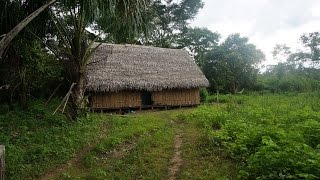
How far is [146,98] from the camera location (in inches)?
794

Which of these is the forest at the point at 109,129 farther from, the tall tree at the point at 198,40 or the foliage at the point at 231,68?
the tall tree at the point at 198,40

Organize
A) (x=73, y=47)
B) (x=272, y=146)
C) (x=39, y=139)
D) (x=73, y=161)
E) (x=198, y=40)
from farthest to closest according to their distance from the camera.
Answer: (x=198, y=40) < (x=73, y=47) < (x=39, y=139) < (x=73, y=161) < (x=272, y=146)

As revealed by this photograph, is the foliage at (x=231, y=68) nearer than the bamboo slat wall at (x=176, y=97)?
No

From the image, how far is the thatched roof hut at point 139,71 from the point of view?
1805 centimetres

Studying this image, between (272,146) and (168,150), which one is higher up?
Result: (272,146)

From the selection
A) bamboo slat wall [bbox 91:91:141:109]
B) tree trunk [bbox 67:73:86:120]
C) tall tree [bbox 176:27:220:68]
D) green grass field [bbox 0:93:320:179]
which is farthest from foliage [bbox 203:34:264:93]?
tree trunk [bbox 67:73:86:120]

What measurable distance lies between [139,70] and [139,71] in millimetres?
103

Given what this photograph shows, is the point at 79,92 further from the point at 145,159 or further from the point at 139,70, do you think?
the point at 139,70

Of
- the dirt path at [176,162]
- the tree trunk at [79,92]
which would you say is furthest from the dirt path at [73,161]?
the tree trunk at [79,92]

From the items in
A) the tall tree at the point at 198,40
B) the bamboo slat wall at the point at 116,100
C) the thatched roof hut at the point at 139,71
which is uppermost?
the tall tree at the point at 198,40

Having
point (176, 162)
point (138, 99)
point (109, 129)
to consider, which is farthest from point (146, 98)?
point (176, 162)

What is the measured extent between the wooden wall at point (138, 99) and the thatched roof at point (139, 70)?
2.12ft

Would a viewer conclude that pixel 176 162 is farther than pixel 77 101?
No

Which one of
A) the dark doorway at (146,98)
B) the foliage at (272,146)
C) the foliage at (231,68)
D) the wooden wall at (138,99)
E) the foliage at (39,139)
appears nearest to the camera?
the foliage at (272,146)
